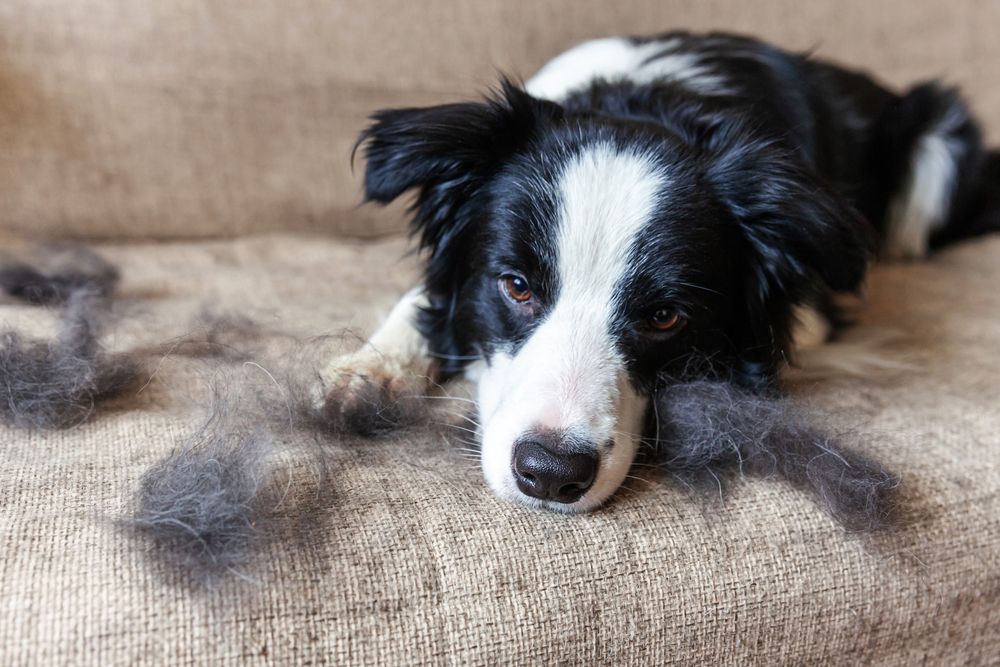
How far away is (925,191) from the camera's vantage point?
2.38 metres

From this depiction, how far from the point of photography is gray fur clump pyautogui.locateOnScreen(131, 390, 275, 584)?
38.0 inches

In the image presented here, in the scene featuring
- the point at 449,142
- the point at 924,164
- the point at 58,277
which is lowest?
the point at 58,277

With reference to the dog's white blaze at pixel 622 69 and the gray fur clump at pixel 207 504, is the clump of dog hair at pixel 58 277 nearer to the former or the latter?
the gray fur clump at pixel 207 504

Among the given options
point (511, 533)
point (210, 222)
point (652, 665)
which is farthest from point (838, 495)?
point (210, 222)

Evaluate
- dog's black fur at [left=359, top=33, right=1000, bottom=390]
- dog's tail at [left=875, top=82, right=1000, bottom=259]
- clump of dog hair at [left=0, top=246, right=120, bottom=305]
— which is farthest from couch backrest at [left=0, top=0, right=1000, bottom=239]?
dog's black fur at [left=359, top=33, right=1000, bottom=390]

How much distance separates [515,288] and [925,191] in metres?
1.52

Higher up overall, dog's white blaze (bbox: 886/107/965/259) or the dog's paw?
dog's white blaze (bbox: 886/107/965/259)

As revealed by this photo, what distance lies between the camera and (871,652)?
1.18 m

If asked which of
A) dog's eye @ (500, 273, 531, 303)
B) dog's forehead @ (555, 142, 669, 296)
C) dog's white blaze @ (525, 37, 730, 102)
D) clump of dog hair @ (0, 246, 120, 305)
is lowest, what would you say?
clump of dog hair @ (0, 246, 120, 305)

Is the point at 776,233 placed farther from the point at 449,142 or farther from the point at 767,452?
the point at 449,142

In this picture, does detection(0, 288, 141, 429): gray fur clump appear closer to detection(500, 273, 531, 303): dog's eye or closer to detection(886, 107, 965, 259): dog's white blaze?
detection(500, 273, 531, 303): dog's eye

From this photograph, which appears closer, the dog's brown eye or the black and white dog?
the black and white dog

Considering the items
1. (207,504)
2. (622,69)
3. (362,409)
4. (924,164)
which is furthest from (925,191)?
(207,504)

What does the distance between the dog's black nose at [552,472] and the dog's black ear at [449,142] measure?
528 mm
